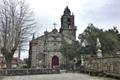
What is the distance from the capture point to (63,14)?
49906 millimetres

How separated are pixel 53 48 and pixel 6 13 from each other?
22.3m

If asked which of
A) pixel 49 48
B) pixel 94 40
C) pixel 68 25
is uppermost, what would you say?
pixel 68 25

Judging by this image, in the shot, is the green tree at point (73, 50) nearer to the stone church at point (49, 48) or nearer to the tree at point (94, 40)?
the tree at point (94, 40)

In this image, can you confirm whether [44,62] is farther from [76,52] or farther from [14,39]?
[14,39]

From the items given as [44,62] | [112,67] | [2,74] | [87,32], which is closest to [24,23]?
[2,74]

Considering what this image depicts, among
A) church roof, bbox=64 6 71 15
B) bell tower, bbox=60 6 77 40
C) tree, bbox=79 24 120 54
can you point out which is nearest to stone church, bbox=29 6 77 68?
bell tower, bbox=60 6 77 40

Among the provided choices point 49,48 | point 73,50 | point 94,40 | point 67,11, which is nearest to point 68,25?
point 67,11

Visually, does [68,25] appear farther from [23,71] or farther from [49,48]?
[23,71]

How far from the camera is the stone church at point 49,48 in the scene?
46.5 meters

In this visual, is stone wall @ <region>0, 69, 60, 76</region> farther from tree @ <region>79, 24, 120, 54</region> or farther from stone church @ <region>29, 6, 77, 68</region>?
stone church @ <region>29, 6, 77, 68</region>

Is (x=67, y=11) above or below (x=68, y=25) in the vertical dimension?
above

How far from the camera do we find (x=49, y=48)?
4762 cm

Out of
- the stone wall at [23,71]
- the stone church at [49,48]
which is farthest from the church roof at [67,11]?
the stone wall at [23,71]

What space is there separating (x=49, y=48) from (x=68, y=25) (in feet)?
23.9
